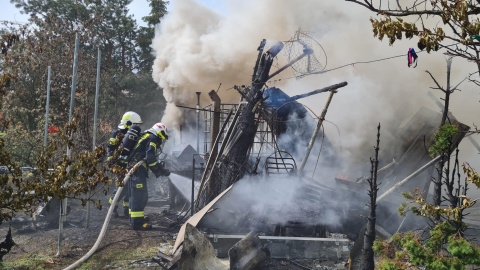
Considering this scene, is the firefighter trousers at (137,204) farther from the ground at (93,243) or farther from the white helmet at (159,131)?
the white helmet at (159,131)

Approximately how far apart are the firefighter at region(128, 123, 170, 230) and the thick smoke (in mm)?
4391

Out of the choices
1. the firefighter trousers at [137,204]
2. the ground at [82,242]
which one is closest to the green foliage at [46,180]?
the ground at [82,242]

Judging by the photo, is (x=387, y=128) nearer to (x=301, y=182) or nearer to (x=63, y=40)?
(x=301, y=182)

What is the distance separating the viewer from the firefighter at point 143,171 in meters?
8.28

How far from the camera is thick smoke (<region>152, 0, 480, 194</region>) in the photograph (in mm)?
14609

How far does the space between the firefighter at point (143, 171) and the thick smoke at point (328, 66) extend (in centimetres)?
439

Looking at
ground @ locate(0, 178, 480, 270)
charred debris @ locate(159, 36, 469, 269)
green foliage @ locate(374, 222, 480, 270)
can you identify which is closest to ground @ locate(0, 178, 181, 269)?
ground @ locate(0, 178, 480, 270)

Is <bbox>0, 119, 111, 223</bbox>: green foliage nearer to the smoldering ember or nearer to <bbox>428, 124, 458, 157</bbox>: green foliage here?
the smoldering ember

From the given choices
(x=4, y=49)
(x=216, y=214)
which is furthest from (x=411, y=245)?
(x=4, y=49)

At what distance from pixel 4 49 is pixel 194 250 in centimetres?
335

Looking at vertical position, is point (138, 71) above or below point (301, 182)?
above

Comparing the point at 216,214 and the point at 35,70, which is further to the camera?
the point at 35,70

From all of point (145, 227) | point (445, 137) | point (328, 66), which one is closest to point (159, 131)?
point (145, 227)

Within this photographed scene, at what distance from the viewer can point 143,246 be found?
287 inches
